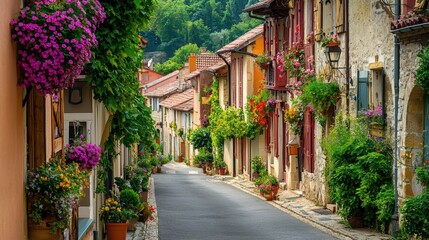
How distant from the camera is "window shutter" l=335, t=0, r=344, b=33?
72.2ft

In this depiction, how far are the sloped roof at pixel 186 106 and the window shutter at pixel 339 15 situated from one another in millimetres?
40032

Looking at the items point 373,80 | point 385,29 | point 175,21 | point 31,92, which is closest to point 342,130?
point 373,80

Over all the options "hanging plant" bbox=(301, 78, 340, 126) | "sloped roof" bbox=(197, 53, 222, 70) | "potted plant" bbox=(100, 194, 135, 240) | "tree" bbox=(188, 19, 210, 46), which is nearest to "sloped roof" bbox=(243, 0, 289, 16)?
"hanging plant" bbox=(301, 78, 340, 126)

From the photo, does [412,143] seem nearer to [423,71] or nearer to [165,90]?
[423,71]

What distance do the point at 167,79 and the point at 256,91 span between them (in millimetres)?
46665

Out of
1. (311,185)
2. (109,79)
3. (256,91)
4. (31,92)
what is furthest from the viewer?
(256,91)

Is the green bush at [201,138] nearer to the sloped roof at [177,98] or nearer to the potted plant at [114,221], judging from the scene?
the sloped roof at [177,98]

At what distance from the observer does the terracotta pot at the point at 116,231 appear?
17.2 m

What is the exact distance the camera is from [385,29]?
58.9 ft

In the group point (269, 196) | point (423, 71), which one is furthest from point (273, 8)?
point (423, 71)

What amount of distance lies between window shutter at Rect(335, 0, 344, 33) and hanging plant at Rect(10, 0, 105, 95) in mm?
14603

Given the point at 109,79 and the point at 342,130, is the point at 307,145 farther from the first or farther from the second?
the point at 109,79

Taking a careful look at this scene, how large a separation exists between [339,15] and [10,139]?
16.1 m

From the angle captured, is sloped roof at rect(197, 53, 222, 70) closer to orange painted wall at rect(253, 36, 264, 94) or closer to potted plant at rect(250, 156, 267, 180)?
orange painted wall at rect(253, 36, 264, 94)
